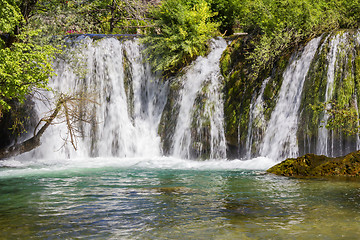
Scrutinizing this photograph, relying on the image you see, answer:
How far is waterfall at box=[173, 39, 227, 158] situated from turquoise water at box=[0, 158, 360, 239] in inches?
225

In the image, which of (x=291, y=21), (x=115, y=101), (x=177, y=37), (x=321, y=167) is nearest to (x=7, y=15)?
(x=115, y=101)

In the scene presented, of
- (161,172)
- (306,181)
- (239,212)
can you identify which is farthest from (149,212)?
(161,172)

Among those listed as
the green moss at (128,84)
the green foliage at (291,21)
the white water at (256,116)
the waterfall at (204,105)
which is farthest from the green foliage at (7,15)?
the white water at (256,116)

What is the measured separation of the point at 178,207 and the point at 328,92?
884cm

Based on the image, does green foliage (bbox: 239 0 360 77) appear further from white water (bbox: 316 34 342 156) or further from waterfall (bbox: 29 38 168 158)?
waterfall (bbox: 29 38 168 158)

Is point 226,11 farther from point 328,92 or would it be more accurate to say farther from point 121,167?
point 121,167

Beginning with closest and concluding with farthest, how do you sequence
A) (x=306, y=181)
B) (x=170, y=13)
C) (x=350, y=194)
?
(x=350, y=194) < (x=306, y=181) < (x=170, y=13)

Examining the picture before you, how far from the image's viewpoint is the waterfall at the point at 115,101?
18.3 metres

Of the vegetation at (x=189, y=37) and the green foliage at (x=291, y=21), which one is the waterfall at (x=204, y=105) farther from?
the green foliage at (x=291, y=21)

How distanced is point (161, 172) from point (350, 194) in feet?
19.9

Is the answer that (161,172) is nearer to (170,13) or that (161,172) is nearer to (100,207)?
(100,207)

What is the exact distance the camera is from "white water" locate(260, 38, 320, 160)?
1472 cm

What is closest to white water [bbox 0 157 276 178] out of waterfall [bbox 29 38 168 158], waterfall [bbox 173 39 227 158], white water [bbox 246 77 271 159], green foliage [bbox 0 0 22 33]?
white water [bbox 246 77 271 159]

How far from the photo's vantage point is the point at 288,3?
53.4 feet
